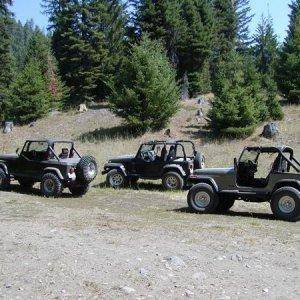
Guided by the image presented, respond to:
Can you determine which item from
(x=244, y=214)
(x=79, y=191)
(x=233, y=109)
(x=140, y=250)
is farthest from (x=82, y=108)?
(x=140, y=250)

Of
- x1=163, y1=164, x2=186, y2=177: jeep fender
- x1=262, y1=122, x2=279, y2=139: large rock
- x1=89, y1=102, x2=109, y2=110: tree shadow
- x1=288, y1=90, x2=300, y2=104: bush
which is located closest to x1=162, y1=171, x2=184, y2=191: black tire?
x1=163, y1=164, x2=186, y2=177: jeep fender

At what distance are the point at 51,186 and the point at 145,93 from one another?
15537 mm

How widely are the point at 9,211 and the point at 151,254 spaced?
591 centimetres

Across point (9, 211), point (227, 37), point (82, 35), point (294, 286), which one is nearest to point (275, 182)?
point (294, 286)

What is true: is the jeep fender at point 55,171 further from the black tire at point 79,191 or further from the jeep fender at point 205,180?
the jeep fender at point 205,180

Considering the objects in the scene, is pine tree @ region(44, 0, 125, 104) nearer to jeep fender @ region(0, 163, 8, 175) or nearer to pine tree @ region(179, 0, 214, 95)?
pine tree @ region(179, 0, 214, 95)

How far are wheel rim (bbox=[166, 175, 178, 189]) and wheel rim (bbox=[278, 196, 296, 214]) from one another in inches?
255

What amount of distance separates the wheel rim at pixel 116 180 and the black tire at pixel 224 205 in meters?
6.28

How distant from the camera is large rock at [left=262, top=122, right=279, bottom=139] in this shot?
28.7 metres

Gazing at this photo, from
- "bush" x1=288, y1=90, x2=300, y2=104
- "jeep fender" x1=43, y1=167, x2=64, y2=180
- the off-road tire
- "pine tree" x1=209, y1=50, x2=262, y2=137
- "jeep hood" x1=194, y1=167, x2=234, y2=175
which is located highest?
"bush" x1=288, y1=90, x2=300, y2=104

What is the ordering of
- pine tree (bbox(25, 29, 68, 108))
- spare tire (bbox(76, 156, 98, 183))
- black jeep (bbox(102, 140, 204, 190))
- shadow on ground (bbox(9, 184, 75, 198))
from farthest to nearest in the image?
pine tree (bbox(25, 29, 68, 108))
black jeep (bbox(102, 140, 204, 190))
shadow on ground (bbox(9, 184, 75, 198))
spare tire (bbox(76, 156, 98, 183))

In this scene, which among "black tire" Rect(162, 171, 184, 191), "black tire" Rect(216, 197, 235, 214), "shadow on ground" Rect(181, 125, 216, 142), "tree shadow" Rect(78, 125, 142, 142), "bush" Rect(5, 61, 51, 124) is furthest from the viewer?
"bush" Rect(5, 61, 51, 124)

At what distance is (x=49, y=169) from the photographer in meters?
16.5

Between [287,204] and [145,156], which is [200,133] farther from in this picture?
[287,204]
